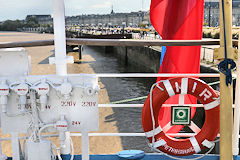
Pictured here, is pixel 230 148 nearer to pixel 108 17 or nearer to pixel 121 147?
pixel 121 147

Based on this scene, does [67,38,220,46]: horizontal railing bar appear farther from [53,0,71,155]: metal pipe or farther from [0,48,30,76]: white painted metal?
[0,48,30,76]: white painted metal

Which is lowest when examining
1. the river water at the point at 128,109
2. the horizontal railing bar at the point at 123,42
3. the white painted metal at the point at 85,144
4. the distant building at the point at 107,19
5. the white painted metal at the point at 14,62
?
the river water at the point at 128,109

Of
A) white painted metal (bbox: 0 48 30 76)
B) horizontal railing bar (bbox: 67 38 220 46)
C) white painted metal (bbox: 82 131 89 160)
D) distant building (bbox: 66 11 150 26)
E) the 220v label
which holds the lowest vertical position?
white painted metal (bbox: 82 131 89 160)

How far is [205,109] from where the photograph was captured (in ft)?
5.52

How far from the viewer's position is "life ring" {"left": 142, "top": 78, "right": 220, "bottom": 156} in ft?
5.41

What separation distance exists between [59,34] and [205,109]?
93 cm

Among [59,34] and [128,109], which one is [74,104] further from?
[128,109]

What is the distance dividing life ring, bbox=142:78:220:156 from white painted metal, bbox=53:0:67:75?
0.54m

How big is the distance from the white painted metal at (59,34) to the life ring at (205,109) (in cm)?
54

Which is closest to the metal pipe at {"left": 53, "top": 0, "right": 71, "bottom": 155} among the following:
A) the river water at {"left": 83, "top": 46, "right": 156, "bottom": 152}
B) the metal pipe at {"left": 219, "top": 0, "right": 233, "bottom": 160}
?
the metal pipe at {"left": 219, "top": 0, "right": 233, "bottom": 160}

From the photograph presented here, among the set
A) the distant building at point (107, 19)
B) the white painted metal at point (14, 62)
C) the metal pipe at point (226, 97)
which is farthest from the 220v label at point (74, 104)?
the distant building at point (107, 19)

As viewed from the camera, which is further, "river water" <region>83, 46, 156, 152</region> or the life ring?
"river water" <region>83, 46, 156, 152</region>

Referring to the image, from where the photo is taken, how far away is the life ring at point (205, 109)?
1.65 meters

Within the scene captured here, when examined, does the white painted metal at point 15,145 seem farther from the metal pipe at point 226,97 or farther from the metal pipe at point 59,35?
the metal pipe at point 226,97
